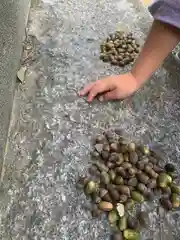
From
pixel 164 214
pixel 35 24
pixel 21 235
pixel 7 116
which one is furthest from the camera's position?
pixel 35 24

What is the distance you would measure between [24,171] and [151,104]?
1.77 ft

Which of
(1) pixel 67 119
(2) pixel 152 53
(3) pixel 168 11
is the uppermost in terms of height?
(3) pixel 168 11

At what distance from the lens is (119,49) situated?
1.52 metres

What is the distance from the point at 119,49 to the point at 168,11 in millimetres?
576

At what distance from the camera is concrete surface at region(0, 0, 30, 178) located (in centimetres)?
108

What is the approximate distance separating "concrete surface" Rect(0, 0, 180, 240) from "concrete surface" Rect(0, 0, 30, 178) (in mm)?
55

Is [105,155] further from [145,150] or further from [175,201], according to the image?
[175,201]

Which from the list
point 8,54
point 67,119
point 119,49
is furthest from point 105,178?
point 119,49

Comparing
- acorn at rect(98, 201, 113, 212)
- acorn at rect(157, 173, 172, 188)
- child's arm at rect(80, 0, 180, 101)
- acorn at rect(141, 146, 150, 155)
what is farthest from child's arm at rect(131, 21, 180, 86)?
acorn at rect(98, 201, 113, 212)

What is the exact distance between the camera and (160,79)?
147 centimetres

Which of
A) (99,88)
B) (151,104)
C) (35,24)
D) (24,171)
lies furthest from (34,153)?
(35,24)

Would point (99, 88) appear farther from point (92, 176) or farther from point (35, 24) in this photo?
point (35, 24)

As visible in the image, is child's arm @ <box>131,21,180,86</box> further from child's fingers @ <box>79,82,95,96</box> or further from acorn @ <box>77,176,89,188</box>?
acorn @ <box>77,176,89,188</box>

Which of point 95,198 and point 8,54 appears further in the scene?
point 8,54
